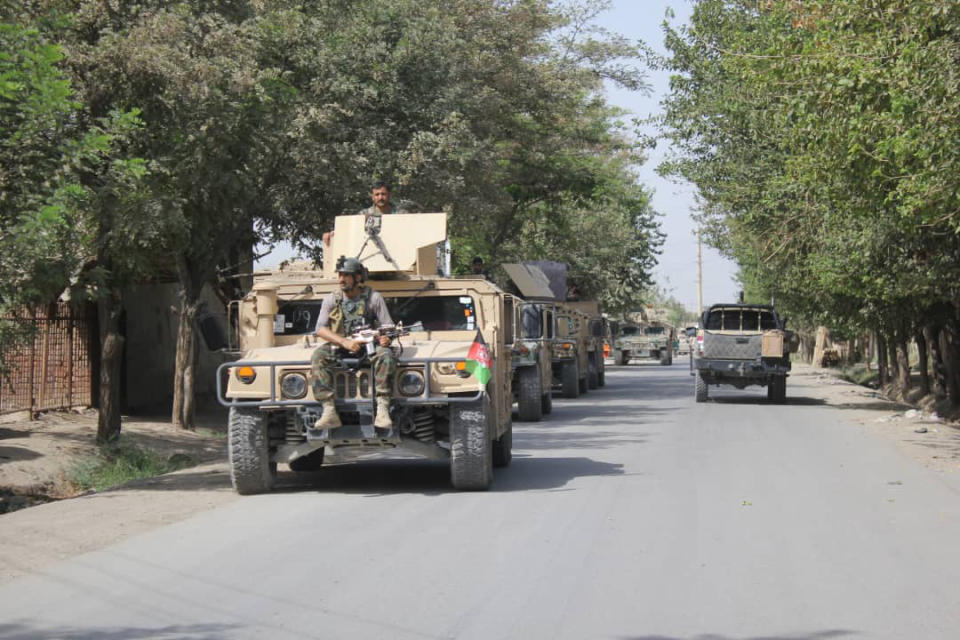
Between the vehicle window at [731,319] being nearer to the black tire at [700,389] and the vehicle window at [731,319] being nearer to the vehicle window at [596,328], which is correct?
the black tire at [700,389]

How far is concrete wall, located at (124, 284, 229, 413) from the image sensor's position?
22.4 m

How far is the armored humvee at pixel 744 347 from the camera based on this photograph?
24.7 meters

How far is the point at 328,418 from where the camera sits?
1034cm

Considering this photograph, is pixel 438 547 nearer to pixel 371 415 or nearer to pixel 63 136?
pixel 371 415

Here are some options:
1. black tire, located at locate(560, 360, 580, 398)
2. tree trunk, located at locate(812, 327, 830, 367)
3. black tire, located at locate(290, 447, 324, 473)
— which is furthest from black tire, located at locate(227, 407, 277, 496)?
tree trunk, located at locate(812, 327, 830, 367)

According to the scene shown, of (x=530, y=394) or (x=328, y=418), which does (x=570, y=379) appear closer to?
(x=530, y=394)

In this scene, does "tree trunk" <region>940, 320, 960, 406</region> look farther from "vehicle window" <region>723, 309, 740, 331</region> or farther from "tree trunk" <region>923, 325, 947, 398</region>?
"vehicle window" <region>723, 309, 740, 331</region>

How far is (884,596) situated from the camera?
6699 mm

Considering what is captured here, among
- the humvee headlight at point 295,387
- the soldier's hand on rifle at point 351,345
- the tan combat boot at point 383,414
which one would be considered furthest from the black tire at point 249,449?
the tan combat boot at point 383,414

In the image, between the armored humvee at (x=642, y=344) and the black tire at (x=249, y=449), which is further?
the armored humvee at (x=642, y=344)

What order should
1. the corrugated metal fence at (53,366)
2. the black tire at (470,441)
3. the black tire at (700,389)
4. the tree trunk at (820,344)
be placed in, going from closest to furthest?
the black tire at (470,441)
the corrugated metal fence at (53,366)
the black tire at (700,389)
the tree trunk at (820,344)

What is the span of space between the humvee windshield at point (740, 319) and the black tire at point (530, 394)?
5.86m

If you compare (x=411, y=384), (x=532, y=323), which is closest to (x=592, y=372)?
(x=532, y=323)

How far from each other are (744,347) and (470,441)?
49.4ft
